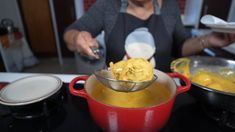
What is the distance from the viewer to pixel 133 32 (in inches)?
31.8

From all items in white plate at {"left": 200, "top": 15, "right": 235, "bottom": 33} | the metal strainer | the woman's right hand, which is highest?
white plate at {"left": 200, "top": 15, "right": 235, "bottom": 33}

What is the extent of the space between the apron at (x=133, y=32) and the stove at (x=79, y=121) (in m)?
0.37

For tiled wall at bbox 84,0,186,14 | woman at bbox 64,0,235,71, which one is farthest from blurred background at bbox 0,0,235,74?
woman at bbox 64,0,235,71

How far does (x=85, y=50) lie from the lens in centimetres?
47

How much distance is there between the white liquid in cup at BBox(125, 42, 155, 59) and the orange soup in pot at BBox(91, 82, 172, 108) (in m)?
0.40

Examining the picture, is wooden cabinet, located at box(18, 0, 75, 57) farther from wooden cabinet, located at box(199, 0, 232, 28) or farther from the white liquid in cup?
the white liquid in cup

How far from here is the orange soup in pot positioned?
0.37 m

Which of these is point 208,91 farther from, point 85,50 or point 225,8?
point 225,8

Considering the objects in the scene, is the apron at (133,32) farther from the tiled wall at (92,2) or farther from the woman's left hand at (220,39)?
the tiled wall at (92,2)

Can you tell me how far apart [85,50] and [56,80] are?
0.11m

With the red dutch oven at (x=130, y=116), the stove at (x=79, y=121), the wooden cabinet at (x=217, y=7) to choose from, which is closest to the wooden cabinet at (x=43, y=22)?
the wooden cabinet at (x=217, y=7)

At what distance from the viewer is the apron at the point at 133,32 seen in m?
0.80

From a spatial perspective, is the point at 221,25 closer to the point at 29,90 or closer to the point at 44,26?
the point at 29,90

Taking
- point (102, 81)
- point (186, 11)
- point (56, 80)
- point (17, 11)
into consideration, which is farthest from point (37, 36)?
point (102, 81)
